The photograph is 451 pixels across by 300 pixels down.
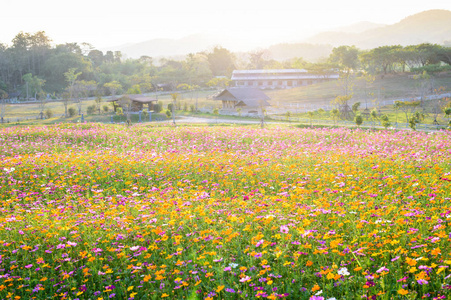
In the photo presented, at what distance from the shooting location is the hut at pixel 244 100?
57531 millimetres

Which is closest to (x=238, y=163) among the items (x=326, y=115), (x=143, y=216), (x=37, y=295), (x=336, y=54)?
(x=143, y=216)

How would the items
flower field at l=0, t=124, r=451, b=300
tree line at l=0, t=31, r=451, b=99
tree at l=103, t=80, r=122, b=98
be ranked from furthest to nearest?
tree line at l=0, t=31, r=451, b=99
tree at l=103, t=80, r=122, b=98
flower field at l=0, t=124, r=451, b=300

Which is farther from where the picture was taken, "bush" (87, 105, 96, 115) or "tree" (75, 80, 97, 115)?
"tree" (75, 80, 97, 115)

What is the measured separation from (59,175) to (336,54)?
4348 inches

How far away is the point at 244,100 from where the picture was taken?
58.5 meters

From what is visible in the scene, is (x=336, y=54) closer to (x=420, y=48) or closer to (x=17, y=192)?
(x=420, y=48)

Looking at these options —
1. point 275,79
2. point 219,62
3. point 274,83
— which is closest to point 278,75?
point 275,79

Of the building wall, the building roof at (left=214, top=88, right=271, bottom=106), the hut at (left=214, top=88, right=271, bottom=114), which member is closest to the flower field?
the hut at (left=214, top=88, right=271, bottom=114)

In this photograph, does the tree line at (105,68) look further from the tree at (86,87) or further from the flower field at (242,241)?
the flower field at (242,241)

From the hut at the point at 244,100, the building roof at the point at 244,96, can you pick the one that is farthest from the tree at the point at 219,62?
the building roof at the point at 244,96

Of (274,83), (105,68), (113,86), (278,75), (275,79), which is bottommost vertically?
(113,86)

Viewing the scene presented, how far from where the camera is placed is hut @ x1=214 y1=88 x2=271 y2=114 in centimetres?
5753

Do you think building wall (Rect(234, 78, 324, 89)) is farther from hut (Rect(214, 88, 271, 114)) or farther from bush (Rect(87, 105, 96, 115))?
bush (Rect(87, 105, 96, 115))

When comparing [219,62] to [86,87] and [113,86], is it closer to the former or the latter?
[113,86]
